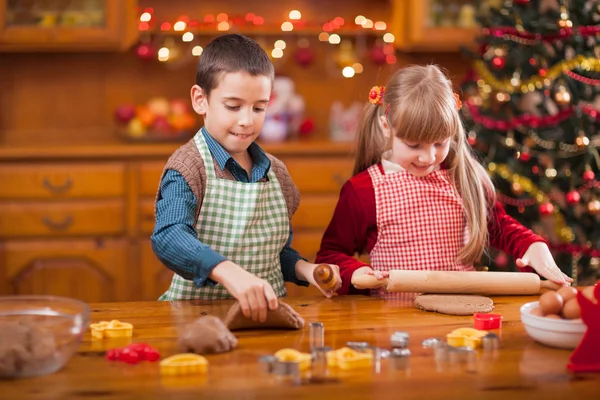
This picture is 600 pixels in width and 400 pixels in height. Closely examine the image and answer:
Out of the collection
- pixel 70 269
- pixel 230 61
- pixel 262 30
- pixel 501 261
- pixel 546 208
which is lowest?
pixel 70 269

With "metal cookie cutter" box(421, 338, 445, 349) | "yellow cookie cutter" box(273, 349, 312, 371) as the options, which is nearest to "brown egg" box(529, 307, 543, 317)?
"metal cookie cutter" box(421, 338, 445, 349)

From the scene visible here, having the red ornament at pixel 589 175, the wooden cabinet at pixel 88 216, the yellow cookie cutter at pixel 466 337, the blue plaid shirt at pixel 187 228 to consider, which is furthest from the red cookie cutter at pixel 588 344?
the wooden cabinet at pixel 88 216

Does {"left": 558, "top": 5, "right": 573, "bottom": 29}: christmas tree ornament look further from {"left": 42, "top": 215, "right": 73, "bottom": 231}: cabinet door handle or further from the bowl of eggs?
{"left": 42, "top": 215, "right": 73, "bottom": 231}: cabinet door handle

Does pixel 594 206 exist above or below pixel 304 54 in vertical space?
below

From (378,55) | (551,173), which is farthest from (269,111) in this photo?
(551,173)

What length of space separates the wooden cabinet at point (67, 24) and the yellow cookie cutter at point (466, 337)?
113 inches

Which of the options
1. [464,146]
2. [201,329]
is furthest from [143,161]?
[201,329]

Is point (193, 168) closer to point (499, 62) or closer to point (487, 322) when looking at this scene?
point (487, 322)

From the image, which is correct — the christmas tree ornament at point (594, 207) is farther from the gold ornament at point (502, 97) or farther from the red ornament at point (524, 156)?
the gold ornament at point (502, 97)

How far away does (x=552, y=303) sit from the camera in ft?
4.31

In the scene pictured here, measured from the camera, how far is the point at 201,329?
1.25 metres

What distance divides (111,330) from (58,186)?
96.7 inches

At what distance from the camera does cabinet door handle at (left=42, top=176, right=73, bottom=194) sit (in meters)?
3.68

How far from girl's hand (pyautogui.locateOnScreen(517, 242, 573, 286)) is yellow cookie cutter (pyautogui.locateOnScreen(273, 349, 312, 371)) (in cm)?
69
